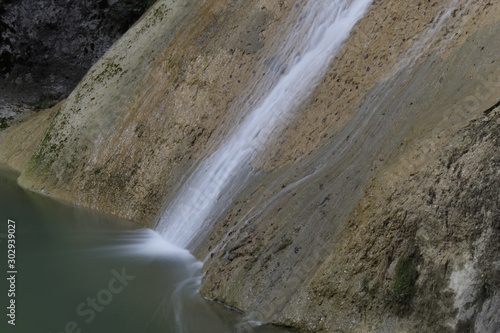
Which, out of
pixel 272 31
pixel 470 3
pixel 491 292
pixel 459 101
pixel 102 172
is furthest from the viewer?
pixel 102 172

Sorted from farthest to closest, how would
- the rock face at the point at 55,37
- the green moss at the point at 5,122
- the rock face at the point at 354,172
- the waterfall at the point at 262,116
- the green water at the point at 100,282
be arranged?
1. the rock face at the point at 55,37
2. the green moss at the point at 5,122
3. the waterfall at the point at 262,116
4. the green water at the point at 100,282
5. the rock face at the point at 354,172

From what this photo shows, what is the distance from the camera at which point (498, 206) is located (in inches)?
273

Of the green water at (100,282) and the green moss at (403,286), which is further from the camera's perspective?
the green water at (100,282)

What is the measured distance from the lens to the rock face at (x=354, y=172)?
23.6 feet

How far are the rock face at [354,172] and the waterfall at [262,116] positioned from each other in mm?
294

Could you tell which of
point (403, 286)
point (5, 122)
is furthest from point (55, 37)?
point (403, 286)

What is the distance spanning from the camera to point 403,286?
24.1ft

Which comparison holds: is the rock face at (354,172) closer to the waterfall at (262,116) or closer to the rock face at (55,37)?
the waterfall at (262,116)

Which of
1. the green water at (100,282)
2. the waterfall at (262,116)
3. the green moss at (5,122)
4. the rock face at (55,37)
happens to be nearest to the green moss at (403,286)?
the green water at (100,282)

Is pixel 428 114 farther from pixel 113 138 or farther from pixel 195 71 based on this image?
pixel 113 138

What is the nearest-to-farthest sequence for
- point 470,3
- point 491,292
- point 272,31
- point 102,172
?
point 491,292 → point 470,3 → point 272,31 → point 102,172

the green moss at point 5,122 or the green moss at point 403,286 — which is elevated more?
the green moss at point 403,286

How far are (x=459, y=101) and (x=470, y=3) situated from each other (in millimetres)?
1844

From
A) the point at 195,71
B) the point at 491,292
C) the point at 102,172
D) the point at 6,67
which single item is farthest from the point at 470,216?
the point at 6,67
